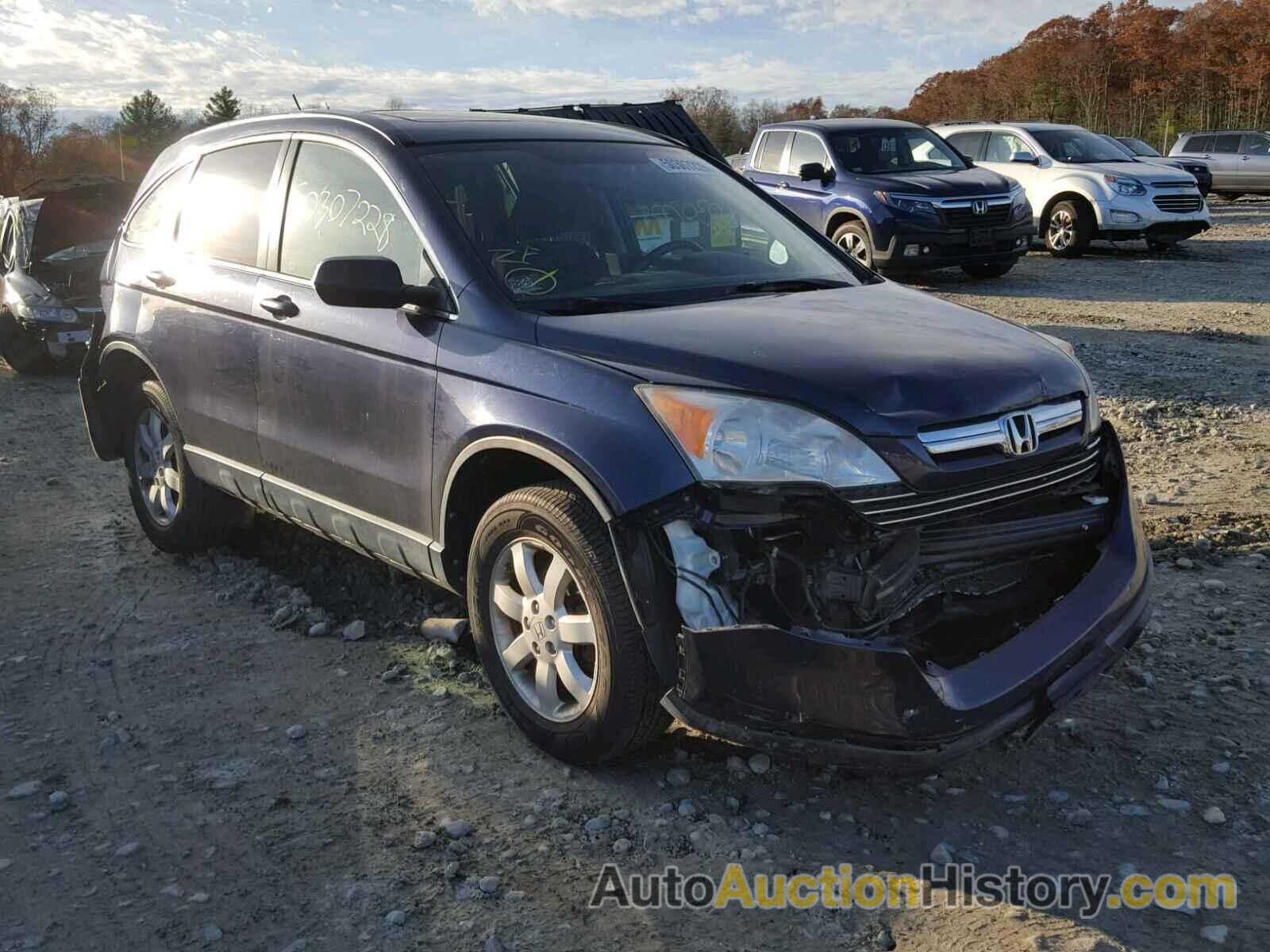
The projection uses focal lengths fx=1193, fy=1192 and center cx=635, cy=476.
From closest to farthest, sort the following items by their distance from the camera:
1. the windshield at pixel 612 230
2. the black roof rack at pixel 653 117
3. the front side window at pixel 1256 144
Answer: the windshield at pixel 612 230 < the black roof rack at pixel 653 117 < the front side window at pixel 1256 144

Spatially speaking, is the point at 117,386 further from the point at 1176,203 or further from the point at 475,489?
the point at 1176,203

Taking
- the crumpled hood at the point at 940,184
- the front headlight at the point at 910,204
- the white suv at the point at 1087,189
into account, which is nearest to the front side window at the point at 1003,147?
the white suv at the point at 1087,189

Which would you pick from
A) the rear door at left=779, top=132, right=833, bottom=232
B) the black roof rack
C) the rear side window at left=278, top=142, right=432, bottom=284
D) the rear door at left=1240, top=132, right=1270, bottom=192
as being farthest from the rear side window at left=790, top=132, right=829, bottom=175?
the rear door at left=1240, top=132, right=1270, bottom=192

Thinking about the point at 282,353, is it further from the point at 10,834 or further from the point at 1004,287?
the point at 1004,287

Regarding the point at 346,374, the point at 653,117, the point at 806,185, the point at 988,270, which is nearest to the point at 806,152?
the point at 806,185

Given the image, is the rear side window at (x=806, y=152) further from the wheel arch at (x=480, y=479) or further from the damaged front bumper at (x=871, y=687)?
the damaged front bumper at (x=871, y=687)

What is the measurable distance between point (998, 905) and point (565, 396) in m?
1.69

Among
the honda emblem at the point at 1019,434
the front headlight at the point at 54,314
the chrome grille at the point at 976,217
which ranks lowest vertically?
the front headlight at the point at 54,314

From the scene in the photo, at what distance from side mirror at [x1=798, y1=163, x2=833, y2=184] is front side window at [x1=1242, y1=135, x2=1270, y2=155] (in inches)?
671

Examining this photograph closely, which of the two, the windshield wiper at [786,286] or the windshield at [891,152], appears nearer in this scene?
the windshield wiper at [786,286]

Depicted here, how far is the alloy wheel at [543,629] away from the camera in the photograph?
3352 millimetres

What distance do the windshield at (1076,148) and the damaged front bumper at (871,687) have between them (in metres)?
15.4

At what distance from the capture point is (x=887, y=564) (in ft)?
9.90

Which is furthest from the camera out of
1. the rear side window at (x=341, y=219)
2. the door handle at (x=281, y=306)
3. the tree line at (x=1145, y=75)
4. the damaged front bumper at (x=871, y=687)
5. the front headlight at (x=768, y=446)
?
the tree line at (x=1145, y=75)
